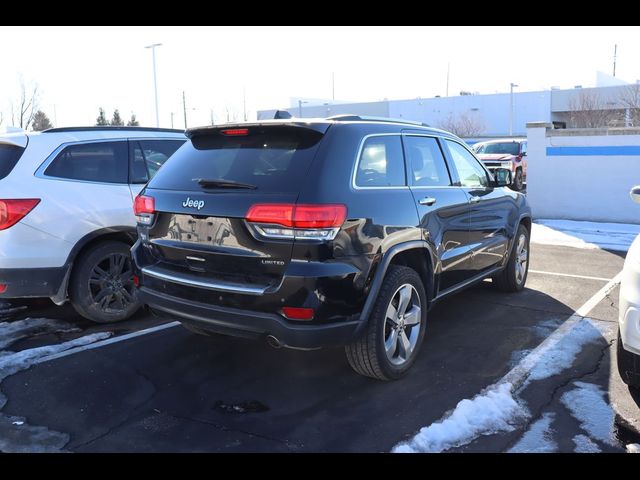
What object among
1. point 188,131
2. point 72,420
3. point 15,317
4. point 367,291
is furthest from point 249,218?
point 15,317

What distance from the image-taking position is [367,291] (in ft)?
11.9

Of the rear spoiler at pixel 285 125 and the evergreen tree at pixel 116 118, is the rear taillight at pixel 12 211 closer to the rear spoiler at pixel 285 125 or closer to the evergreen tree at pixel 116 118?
the rear spoiler at pixel 285 125

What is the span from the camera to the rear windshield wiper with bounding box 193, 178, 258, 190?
11.7 ft

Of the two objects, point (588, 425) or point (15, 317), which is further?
point (15, 317)

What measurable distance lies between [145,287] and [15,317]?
2.37 m

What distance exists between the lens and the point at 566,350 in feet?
15.4

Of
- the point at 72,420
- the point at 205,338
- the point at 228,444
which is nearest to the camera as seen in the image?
the point at 228,444

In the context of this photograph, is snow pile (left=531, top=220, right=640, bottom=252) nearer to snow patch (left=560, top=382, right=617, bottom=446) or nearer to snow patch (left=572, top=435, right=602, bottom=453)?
snow patch (left=560, top=382, right=617, bottom=446)

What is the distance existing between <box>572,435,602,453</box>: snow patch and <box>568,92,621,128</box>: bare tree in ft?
133

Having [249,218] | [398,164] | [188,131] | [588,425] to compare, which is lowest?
[588,425]

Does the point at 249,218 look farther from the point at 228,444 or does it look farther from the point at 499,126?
the point at 499,126

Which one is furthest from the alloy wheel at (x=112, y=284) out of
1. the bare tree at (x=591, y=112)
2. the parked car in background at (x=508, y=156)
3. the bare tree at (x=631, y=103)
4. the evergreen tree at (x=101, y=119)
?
the evergreen tree at (x=101, y=119)

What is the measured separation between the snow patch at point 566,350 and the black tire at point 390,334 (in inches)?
34.8

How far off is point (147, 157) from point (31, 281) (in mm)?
1743
